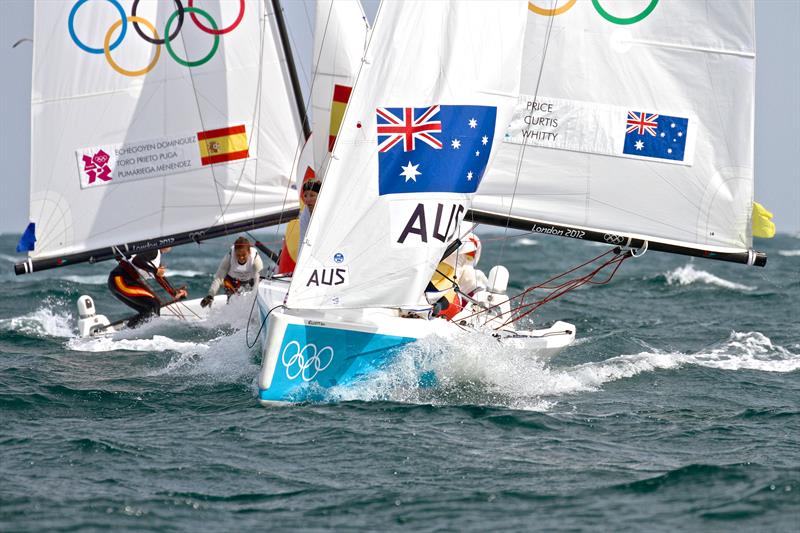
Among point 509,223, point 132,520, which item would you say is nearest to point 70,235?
point 509,223

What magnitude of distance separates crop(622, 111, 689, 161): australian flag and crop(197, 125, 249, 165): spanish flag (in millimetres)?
5718

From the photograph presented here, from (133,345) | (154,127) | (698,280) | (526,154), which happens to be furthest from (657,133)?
(698,280)

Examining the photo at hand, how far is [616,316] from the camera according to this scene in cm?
1775

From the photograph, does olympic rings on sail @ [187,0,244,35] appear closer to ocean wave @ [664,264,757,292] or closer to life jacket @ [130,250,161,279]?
life jacket @ [130,250,161,279]

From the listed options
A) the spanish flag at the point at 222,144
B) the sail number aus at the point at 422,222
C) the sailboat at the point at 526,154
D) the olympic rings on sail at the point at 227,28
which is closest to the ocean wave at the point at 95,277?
the spanish flag at the point at 222,144

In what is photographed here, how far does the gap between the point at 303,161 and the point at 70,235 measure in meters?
3.69

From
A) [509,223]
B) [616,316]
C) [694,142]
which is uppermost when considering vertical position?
[694,142]

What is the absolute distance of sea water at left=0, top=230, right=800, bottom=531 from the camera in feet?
21.8

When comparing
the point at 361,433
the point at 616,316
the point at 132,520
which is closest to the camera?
the point at 132,520

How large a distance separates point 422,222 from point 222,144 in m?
5.64

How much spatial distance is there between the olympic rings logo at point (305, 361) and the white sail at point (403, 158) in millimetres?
366

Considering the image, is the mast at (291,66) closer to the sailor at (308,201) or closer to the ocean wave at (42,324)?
the sailor at (308,201)

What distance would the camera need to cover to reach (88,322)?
46.4ft

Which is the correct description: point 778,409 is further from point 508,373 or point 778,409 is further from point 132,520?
point 132,520
